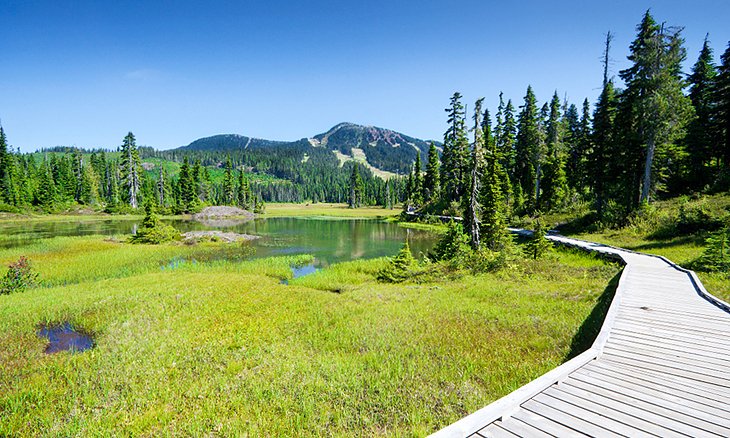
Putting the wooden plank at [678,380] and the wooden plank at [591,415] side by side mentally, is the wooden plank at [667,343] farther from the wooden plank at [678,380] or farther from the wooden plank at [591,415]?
the wooden plank at [591,415]

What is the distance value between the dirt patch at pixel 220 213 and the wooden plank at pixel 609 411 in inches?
3541

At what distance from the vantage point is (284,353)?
10320 millimetres

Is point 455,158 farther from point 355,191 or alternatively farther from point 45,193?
point 45,193

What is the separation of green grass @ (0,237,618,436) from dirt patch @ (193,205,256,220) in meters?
70.0

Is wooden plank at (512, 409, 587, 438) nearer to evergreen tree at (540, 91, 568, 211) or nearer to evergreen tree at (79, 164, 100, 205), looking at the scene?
evergreen tree at (540, 91, 568, 211)

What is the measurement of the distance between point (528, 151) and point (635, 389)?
190ft

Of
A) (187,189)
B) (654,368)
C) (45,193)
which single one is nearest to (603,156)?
(654,368)

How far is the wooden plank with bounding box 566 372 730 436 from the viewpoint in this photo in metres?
4.67

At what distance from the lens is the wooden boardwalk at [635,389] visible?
4688mm

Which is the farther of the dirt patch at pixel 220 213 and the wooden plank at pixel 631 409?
the dirt patch at pixel 220 213

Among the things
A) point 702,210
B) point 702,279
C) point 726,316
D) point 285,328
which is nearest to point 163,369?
point 285,328

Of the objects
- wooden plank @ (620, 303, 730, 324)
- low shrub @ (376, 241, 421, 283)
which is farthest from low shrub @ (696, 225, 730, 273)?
low shrub @ (376, 241, 421, 283)

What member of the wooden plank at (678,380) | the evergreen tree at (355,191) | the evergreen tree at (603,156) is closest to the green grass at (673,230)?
the evergreen tree at (603,156)

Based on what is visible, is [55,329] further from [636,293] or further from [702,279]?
[702,279]
